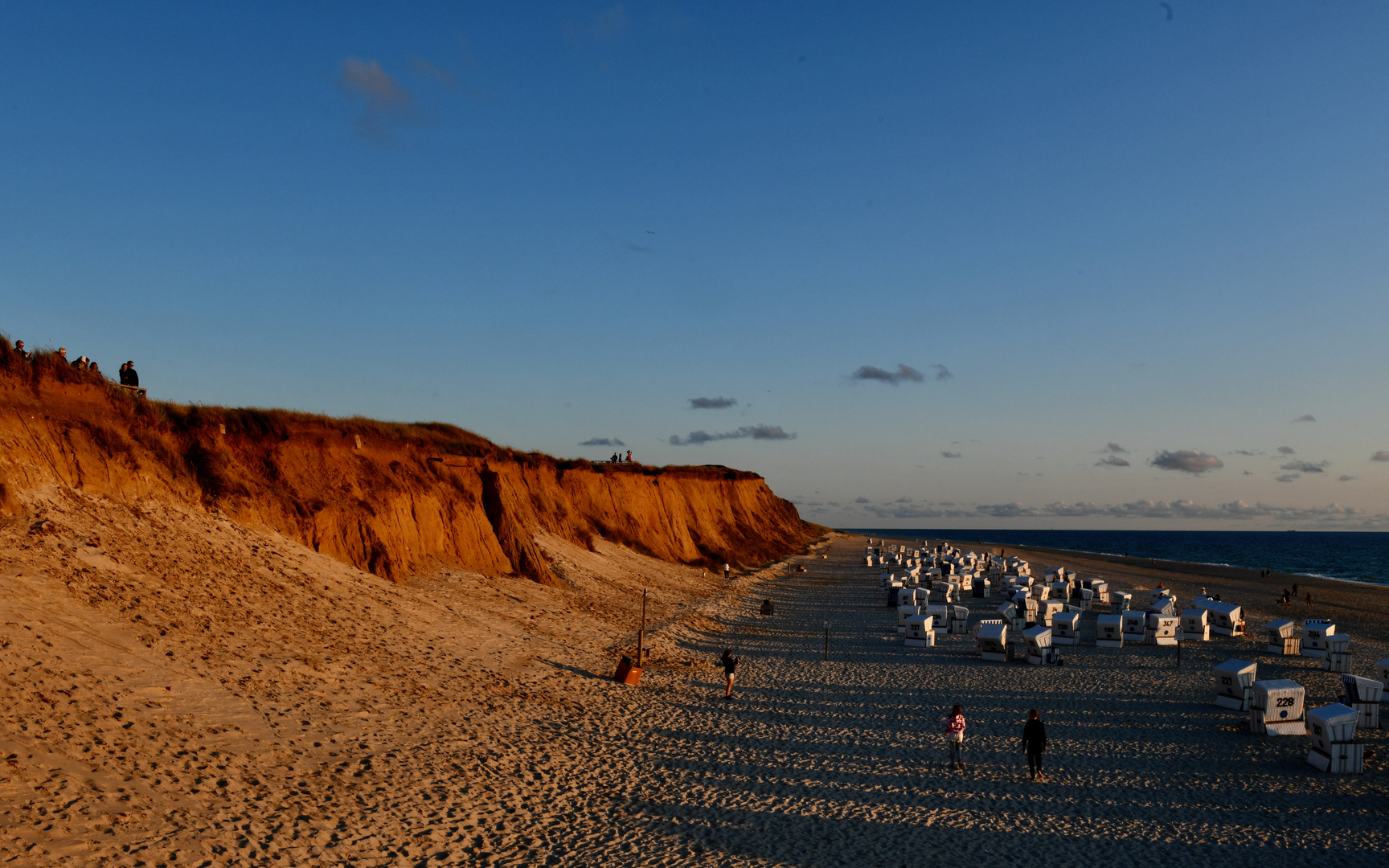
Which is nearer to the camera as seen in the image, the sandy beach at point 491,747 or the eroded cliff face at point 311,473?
the sandy beach at point 491,747

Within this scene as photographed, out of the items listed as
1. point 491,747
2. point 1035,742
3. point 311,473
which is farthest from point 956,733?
point 311,473

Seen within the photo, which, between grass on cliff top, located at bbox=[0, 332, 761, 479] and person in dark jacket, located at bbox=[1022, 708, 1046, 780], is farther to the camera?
grass on cliff top, located at bbox=[0, 332, 761, 479]

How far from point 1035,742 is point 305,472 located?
21.7 m

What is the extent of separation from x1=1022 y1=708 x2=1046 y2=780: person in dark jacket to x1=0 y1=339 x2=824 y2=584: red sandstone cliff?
728 inches

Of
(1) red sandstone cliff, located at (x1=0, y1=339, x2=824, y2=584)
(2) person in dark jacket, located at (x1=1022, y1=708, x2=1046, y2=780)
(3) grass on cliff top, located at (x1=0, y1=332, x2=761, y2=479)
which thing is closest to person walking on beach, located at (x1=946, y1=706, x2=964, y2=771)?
(2) person in dark jacket, located at (x1=1022, y1=708, x2=1046, y2=780)

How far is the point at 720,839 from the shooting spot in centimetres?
1145

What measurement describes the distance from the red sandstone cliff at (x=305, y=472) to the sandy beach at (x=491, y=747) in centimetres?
116

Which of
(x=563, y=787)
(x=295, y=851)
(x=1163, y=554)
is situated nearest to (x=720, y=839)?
(x=563, y=787)

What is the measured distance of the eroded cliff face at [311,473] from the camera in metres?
17.6

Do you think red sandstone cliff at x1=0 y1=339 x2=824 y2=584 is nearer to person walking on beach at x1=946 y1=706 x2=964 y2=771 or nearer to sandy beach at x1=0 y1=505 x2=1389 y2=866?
sandy beach at x1=0 y1=505 x2=1389 y2=866

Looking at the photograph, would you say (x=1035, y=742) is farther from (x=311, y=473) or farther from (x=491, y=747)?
(x=311, y=473)

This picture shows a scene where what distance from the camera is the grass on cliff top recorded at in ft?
59.4

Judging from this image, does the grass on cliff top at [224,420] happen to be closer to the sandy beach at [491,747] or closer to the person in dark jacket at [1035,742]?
the sandy beach at [491,747]

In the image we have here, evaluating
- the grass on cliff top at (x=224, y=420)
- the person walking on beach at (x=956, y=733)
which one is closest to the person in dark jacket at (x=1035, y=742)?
the person walking on beach at (x=956, y=733)
